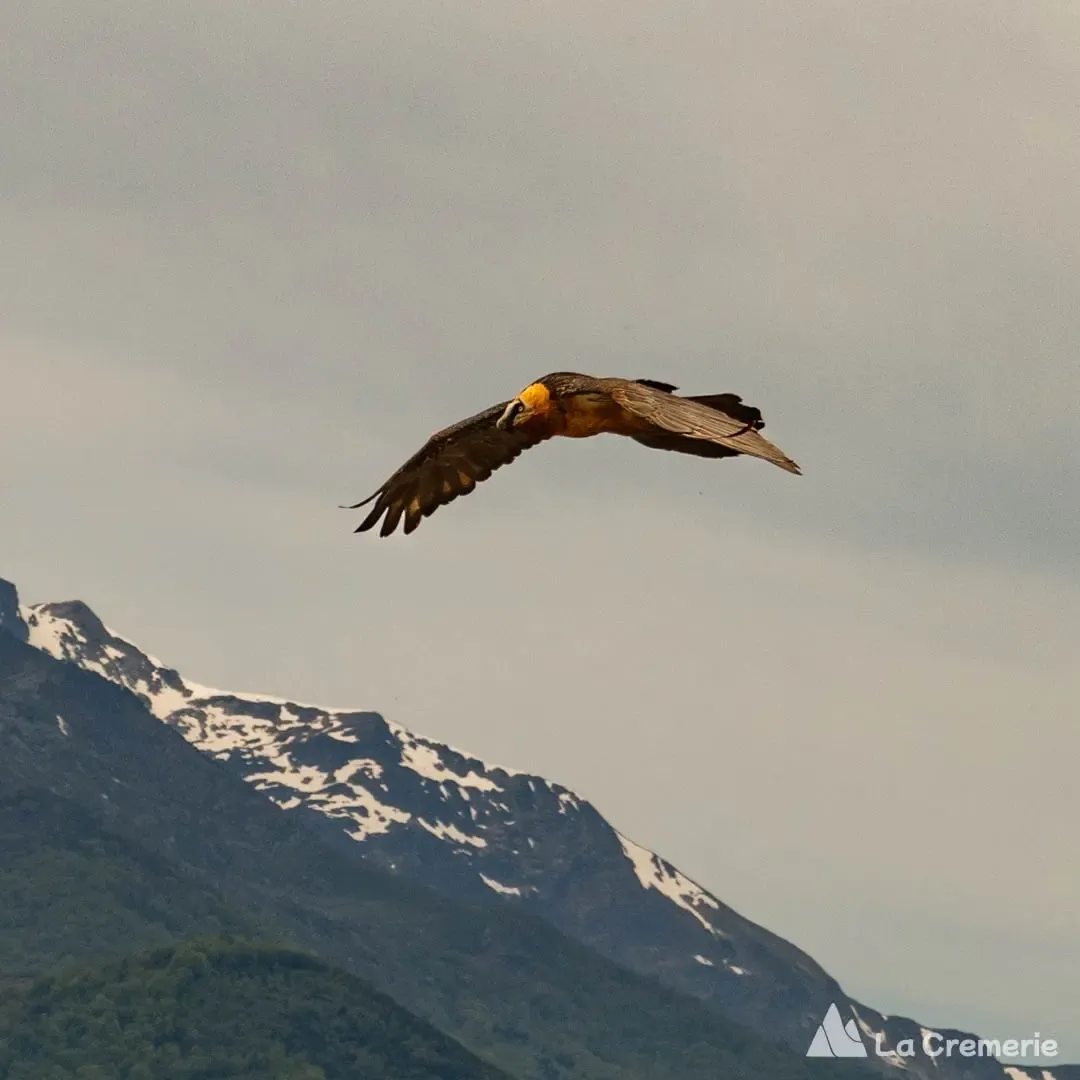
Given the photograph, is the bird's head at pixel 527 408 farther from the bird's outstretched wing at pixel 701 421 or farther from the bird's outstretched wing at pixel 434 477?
the bird's outstretched wing at pixel 434 477

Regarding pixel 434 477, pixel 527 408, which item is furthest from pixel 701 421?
pixel 434 477

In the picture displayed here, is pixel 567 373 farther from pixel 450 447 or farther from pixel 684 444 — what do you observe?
pixel 450 447

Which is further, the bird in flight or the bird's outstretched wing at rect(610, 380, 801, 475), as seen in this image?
the bird in flight

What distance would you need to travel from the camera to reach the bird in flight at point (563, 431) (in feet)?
130

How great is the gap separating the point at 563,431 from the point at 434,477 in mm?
11388

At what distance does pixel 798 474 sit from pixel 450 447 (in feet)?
75.5

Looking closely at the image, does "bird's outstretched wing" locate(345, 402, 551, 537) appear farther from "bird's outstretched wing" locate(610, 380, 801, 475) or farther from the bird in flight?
"bird's outstretched wing" locate(610, 380, 801, 475)

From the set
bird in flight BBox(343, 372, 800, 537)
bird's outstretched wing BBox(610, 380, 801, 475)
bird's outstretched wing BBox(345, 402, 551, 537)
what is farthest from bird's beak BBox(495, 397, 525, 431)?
bird's outstretched wing BBox(345, 402, 551, 537)

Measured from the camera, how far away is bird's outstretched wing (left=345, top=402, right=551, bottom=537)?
2218 inches

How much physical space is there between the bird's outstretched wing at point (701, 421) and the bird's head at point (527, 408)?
1717mm

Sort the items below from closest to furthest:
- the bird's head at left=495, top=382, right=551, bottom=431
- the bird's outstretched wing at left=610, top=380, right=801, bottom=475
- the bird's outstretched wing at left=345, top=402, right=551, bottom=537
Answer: the bird's outstretched wing at left=610, top=380, right=801, bottom=475 → the bird's head at left=495, top=382, right=551, bottom=431 → the bird's outstretched wing at left=345, top=402, right=551, bottom=537

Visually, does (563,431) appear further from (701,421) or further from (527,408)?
(701,421)

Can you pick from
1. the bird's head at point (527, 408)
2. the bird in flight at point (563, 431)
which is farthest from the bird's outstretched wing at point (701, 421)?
the bird's head at point (527, 408)

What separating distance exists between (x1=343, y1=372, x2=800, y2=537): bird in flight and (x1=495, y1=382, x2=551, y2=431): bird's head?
0.02 m
